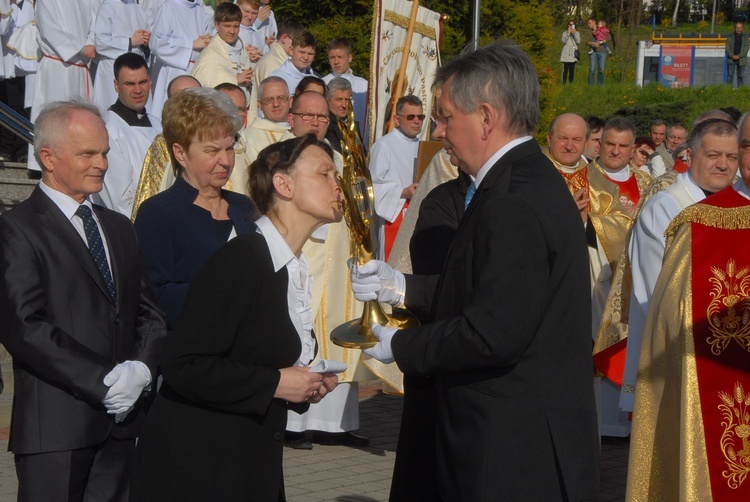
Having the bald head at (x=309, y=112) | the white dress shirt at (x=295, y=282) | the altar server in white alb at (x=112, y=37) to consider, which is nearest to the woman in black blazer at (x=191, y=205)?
the white dress shirt at (x=295, y=282)

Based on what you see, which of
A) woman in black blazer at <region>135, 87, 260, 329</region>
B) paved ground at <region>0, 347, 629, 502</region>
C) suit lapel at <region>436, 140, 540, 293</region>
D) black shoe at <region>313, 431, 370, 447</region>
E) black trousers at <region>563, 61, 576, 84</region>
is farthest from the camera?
black trousers at <region>563, 61, 576, 84</region>

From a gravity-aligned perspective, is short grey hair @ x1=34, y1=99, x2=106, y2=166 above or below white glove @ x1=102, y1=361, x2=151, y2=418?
above

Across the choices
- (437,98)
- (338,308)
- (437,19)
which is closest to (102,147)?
(437,98)

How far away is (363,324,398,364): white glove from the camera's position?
10.5 ft

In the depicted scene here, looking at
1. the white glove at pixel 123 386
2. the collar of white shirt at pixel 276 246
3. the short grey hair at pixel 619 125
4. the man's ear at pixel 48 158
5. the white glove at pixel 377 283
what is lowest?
the white glove at pixel 123 386

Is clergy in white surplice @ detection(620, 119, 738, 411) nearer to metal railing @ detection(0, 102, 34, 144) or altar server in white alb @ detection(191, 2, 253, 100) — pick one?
metal railing @ detection(0, 102, 34, 144)

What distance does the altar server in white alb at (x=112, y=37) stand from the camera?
1064 centimetres

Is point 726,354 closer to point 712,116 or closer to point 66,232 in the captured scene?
point 712,116

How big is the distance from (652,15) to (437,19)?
52.6m

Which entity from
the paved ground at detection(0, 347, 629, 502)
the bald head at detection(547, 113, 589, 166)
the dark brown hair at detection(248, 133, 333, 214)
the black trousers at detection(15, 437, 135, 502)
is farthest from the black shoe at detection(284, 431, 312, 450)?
the dark brown hair at detection(248, 133, 333, 214)

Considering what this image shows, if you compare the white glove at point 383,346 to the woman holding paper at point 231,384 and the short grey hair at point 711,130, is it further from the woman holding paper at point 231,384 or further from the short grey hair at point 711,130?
the short grey hair at point 711,130

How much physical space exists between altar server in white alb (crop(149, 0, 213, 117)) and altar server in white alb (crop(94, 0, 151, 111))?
0.17 meters

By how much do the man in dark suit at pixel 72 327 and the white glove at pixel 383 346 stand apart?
1.02 meters

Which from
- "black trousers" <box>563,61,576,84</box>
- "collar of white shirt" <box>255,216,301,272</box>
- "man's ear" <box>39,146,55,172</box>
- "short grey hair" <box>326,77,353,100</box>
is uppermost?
"black trousers" <box>563,61,576,84</box>
